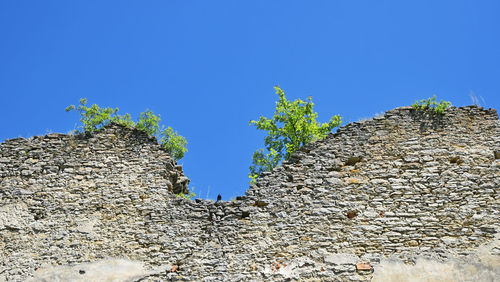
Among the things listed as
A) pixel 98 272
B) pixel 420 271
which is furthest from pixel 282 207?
pixel 98 272

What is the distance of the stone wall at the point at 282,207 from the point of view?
8.20m

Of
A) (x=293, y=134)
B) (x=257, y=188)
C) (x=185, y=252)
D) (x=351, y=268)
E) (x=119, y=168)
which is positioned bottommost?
(x=351, y=268)

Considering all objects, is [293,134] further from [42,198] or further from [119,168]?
[42,198]

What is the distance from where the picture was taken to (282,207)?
8758mm

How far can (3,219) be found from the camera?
916 centimetres

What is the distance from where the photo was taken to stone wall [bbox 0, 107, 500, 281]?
8.20m

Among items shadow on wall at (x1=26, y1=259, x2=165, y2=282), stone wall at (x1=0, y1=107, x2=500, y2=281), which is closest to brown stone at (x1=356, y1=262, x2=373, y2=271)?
stone wall at (x1=0, y1=107, x2=500, y2=281)

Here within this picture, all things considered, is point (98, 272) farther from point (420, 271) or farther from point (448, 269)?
point (448, 269)

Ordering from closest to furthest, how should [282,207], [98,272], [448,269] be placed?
1. [448,269]
2. [98,272]
3. [282,207]

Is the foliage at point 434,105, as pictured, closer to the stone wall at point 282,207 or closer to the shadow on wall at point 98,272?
the stone wall at point 282,207

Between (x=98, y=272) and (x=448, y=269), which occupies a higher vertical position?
(x=98, y=272)

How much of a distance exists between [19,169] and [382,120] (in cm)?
678

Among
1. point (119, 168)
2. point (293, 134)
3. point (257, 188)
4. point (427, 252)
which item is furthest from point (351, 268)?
point (293, 134)

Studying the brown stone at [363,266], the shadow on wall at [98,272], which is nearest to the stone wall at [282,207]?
the brown stone at [363,266]
